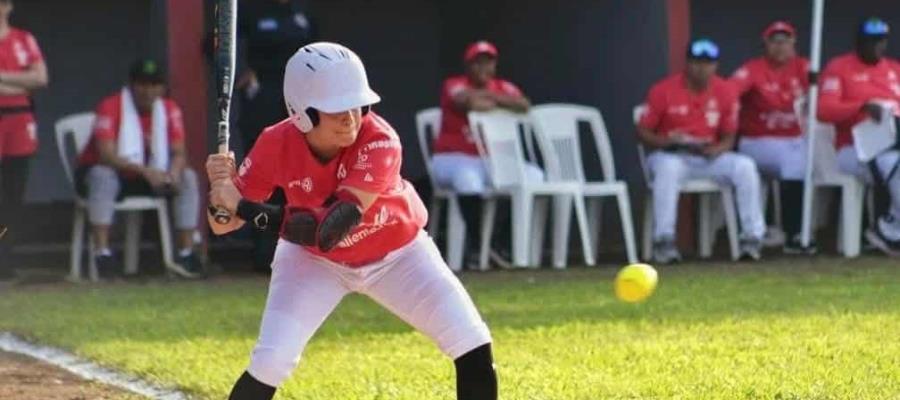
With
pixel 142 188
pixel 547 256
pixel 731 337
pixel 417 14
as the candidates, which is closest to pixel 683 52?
pixel 547 256

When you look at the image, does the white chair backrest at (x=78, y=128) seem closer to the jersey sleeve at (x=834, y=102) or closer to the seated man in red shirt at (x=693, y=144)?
the seated man in red shirt at (x=693, y=144)

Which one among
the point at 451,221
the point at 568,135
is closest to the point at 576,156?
the point at 568,135

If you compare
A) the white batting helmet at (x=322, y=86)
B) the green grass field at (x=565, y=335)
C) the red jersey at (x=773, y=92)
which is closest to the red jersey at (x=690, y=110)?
the red jersey at (x=773, y=92)

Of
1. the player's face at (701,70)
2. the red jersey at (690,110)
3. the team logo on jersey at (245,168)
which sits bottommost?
the red jersey at (690,110)

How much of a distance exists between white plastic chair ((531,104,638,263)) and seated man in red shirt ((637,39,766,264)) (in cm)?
27

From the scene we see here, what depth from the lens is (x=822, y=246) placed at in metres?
16.0

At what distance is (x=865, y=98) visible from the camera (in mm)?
15031

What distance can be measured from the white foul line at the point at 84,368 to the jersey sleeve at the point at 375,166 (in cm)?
226

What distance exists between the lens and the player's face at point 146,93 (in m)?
13.8

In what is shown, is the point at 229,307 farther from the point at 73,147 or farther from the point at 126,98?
the point at 73,147

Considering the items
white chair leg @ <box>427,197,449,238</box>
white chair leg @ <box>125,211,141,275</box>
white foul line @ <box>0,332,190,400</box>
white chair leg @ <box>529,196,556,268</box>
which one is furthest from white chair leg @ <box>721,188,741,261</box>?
white foul line @ <box>0,332,190,400</box>

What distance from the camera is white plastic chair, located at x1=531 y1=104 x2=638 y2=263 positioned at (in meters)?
14.7

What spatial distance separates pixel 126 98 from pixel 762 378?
264 inches

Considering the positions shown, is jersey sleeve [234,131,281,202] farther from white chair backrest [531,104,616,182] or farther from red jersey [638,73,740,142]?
red jersey [638,73,740,142]
